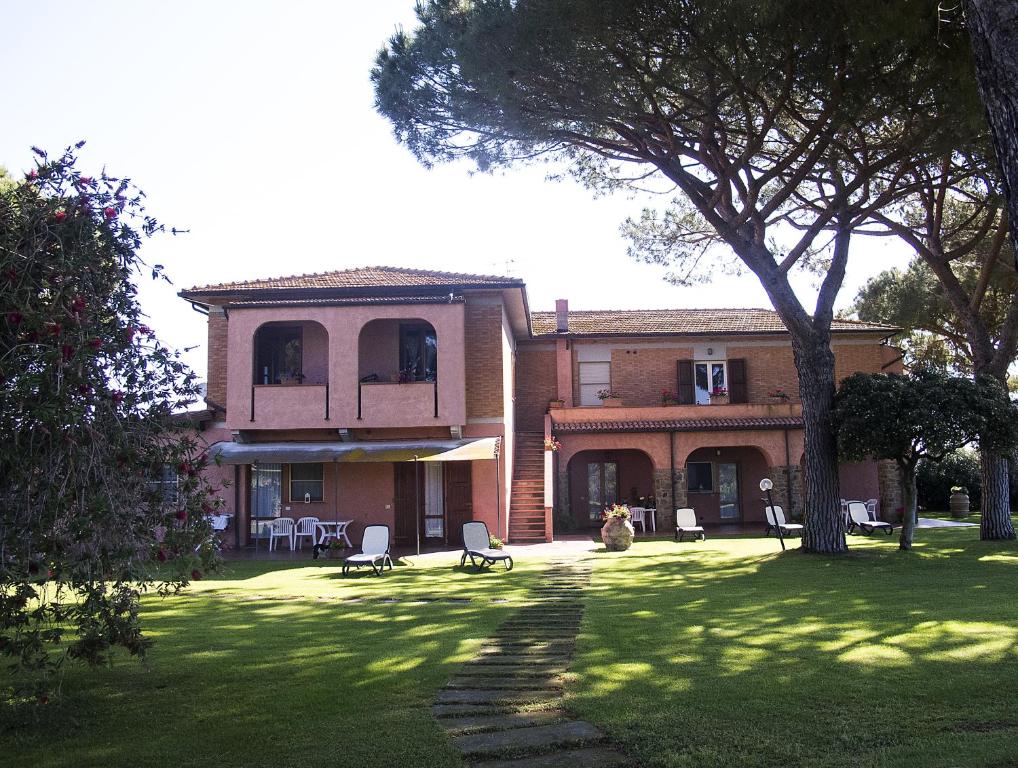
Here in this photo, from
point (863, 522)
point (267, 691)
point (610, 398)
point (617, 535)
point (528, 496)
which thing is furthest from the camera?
point (610, 398)

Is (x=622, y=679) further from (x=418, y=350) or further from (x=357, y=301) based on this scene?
(x=418, y=350)

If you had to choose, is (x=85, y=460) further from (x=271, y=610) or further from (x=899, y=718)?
(x=271, y=610)

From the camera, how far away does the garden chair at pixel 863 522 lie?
2231 cm

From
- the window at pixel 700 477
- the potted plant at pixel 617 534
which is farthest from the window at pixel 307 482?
the window at pixel 700 477

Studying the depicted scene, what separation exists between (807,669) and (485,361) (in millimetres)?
15593

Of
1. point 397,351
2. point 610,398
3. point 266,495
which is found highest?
point 397,351

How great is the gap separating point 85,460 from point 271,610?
6560 mm

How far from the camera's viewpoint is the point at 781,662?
293 inches

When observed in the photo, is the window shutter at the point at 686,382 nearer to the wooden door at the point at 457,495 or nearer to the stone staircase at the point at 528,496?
the stone staircase at the point at 528,496

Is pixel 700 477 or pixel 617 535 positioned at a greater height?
pixel 700 477

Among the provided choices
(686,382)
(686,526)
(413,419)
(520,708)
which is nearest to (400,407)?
(413,419)

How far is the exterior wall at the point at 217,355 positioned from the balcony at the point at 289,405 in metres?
2.31

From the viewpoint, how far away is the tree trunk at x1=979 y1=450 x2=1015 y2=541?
1895 cm

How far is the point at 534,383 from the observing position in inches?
1114
